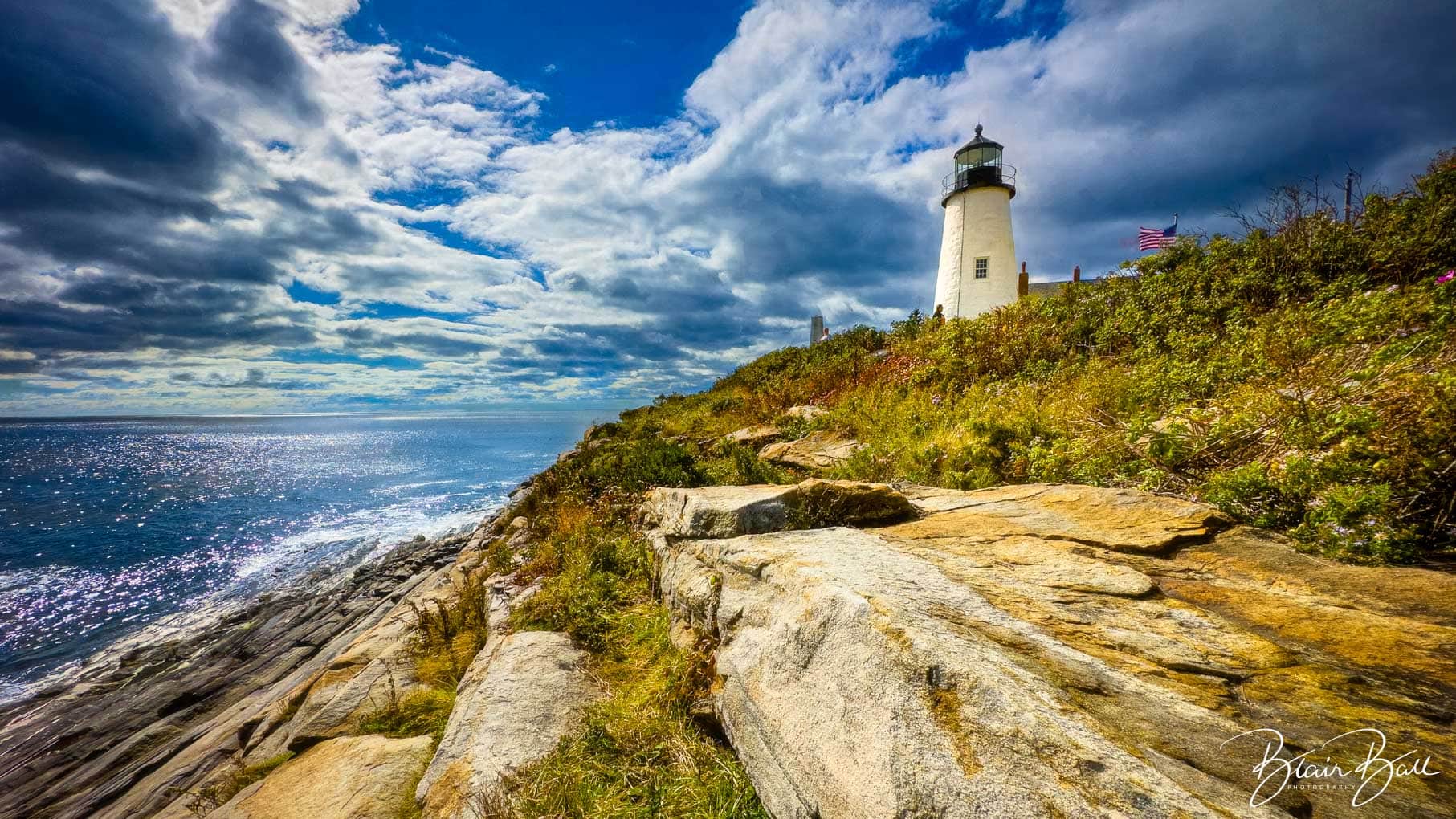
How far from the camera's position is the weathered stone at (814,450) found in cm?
866

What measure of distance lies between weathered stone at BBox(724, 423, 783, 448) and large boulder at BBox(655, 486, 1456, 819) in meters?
6.96

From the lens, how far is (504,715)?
13.1 feet

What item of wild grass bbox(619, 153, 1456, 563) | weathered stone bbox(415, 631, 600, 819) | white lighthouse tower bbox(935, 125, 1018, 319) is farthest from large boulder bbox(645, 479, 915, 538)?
white lighthouse tower bbox(935, 125, 1018, 319)

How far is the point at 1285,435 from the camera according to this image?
4402mm

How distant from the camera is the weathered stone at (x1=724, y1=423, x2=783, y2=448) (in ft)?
36.3

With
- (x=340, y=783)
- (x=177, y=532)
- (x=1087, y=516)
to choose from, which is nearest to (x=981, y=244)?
(x=1087, y=516)

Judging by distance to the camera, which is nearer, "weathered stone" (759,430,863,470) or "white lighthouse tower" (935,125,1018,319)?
"weathered stone" (759,430,863,470)

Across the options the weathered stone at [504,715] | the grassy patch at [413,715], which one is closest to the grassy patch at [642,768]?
the weathered stone at [504,715]

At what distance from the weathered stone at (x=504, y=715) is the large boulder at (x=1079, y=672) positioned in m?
1.46

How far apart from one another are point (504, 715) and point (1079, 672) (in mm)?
3984

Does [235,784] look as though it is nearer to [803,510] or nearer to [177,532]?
[803,510]

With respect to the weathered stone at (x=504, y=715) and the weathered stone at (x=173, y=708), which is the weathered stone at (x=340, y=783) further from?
the weathered stone at (x=173, y=708)

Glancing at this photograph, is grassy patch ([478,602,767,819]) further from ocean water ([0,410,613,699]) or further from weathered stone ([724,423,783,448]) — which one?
ocean water ([0,410,613,699])

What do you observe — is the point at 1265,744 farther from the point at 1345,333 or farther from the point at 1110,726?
the point at 1345,333
